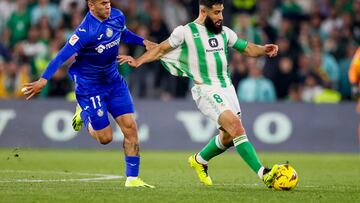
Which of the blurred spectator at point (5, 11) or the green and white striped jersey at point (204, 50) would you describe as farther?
the blurred spectator at point (5, 11)

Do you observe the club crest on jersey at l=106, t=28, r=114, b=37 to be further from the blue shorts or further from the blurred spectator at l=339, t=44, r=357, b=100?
the blurred spectator at l=339, t=44, r=357, b=100

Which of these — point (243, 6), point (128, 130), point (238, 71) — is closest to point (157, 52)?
point (128, 130)

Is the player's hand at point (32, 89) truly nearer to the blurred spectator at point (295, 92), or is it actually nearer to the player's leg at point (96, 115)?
the player's leg at point (96, 115)

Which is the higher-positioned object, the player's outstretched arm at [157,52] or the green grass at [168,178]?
the player's outstretched arm at [157,52]

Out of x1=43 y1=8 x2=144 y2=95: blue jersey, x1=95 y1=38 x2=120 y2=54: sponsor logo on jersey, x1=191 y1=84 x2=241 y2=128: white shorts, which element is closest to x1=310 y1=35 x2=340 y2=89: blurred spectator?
x1=191 y1=84 x2=241 y2=128: white shorts

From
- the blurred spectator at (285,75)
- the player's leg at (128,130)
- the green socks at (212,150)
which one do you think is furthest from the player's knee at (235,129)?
the blurred spectator at (285,75)

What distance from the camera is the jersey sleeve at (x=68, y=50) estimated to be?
411 inches

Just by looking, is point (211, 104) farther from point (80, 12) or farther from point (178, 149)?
point (80, 12)

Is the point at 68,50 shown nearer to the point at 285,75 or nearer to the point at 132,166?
the point at 132,166

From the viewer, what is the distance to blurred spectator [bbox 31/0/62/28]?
22.2 m

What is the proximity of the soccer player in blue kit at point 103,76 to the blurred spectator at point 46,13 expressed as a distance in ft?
35.0

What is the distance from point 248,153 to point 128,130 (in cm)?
150

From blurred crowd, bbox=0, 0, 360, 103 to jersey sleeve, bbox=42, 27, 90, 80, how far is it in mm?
10122

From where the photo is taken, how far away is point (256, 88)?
A: 69.1 feet
